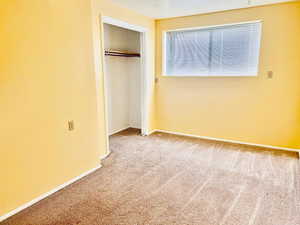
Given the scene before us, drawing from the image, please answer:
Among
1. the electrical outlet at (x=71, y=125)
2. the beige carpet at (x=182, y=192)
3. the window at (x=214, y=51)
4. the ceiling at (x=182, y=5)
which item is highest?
the ceiling at (x=182, y=5)

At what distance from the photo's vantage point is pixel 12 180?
195 cm

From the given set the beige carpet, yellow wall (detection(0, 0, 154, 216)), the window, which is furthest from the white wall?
yellow wall (detection(0, 0, 154, 216))

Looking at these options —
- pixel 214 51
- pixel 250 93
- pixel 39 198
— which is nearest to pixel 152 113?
A: pixel 214 51

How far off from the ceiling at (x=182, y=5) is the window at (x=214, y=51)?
1.16 feet

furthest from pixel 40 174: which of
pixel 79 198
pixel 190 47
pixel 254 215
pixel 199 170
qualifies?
pixel 190 47

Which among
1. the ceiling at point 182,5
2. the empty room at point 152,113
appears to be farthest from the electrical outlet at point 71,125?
the ceiling at point 182,5

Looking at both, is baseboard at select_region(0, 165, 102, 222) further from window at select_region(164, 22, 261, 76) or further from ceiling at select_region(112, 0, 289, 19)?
window at select_region(164, 22, 261, 76)

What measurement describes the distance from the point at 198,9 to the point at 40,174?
10.9ft

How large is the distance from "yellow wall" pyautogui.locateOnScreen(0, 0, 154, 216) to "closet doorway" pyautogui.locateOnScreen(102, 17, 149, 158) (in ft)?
4.58

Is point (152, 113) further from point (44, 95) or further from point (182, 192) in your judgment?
point (44, 95)

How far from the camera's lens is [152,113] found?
449 cm

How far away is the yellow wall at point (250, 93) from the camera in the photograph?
321cm

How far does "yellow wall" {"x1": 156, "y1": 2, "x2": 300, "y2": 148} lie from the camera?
321cm

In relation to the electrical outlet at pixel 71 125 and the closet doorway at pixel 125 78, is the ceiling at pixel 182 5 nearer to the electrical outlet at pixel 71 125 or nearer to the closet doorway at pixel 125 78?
the closet doorway at pixel 125 78
